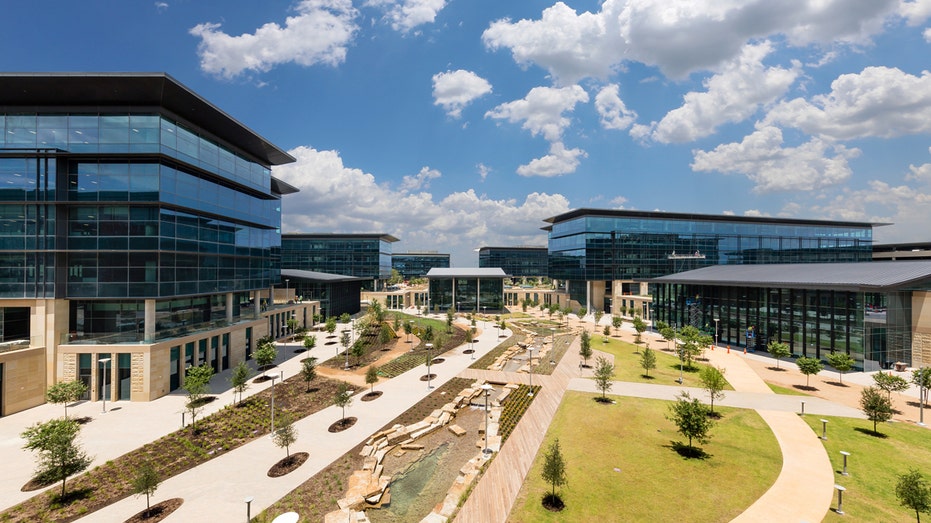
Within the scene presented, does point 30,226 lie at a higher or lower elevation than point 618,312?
higher

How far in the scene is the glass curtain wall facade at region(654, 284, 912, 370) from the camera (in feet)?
124

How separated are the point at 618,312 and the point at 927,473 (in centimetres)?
6536

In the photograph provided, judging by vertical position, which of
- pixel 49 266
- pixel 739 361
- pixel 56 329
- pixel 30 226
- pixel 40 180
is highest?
pixel 40 180

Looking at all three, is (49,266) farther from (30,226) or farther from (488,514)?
(488,514)

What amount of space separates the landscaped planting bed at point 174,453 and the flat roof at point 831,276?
56.5 m

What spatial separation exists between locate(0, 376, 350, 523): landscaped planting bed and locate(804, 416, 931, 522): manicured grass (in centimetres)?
3112

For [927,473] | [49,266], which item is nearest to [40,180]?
[49,266]

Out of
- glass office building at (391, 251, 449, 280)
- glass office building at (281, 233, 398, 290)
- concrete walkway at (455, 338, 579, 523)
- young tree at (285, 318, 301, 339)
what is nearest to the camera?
concrete walkway at (455, 338, 579, 523)

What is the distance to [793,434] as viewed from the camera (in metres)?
23.3

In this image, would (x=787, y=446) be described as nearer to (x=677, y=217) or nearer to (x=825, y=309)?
(x=825, y=309)

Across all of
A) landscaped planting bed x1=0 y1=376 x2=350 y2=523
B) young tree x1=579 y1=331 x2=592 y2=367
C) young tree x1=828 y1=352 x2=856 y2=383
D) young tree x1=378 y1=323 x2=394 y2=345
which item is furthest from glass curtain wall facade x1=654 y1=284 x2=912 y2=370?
landscaped planting bed x1=0 y1=376 x2=350 y2=523

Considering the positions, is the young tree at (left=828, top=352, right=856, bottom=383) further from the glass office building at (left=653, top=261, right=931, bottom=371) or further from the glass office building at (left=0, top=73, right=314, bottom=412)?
the glass office building at (left=0, top=73, right=314, bottom=412)

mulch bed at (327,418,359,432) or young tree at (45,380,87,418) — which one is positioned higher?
young tree at (45,380,87,418)

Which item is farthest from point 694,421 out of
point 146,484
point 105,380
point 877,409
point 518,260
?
→ point 518,260
